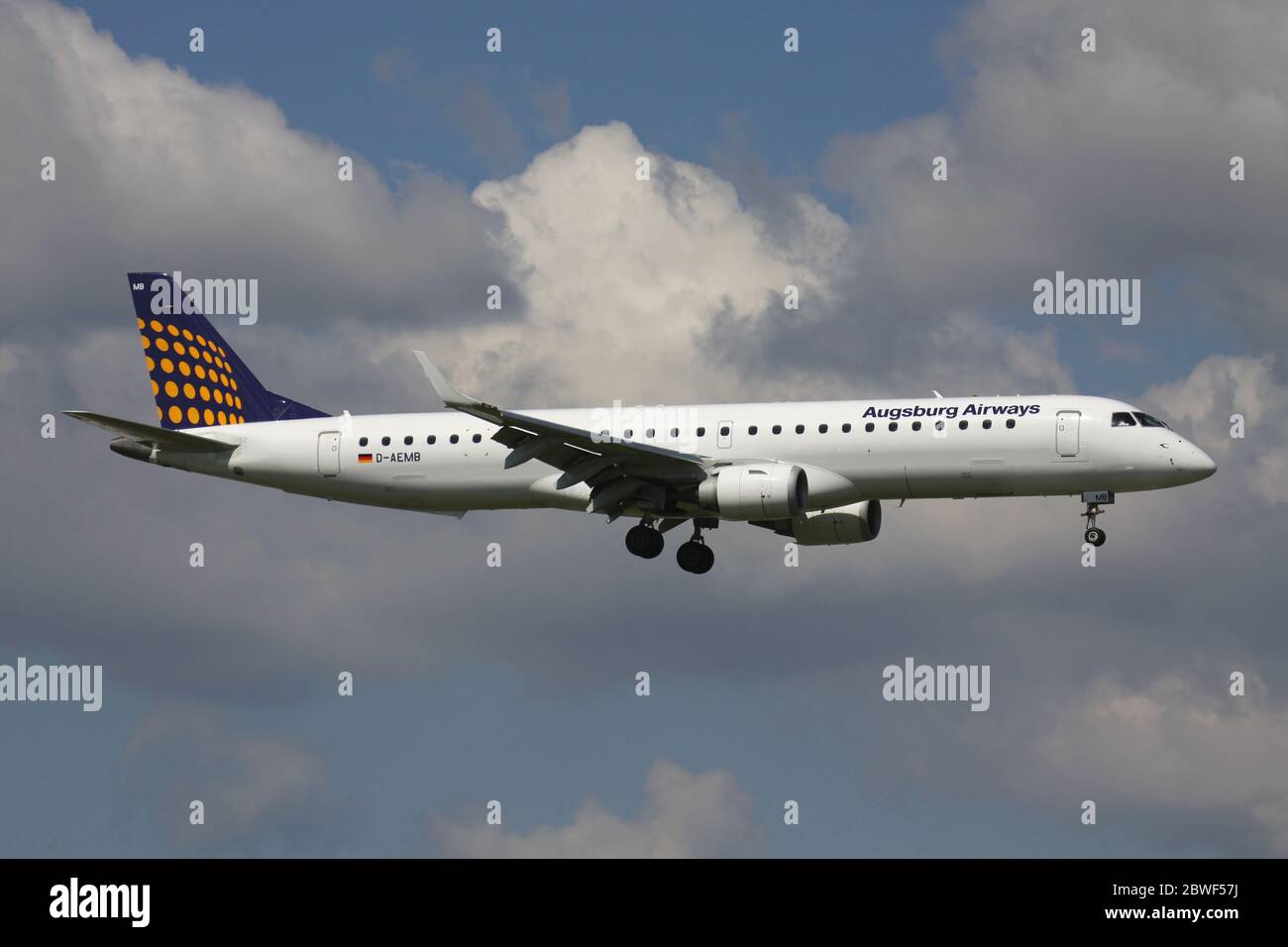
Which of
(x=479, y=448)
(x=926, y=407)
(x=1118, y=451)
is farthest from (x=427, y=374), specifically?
(x=1118, y=451)

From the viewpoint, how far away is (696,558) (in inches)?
2398

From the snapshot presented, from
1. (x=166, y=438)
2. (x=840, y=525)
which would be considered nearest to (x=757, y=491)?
(x=840, y=525)

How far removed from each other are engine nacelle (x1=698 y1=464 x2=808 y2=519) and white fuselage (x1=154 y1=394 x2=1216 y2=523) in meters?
0.71

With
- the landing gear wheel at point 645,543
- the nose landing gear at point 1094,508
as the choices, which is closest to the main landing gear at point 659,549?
the landing gear wheel at point 645,543

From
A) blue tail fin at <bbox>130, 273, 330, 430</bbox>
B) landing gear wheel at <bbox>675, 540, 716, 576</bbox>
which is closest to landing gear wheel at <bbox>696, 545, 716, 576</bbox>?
landing gear wheel at <bbox>675, 540, 716, 576</bbox>

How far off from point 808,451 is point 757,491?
2.15m

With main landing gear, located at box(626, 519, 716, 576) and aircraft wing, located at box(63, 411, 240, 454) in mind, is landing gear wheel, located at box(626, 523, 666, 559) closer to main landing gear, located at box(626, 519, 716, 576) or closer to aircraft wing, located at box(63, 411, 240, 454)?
main landing gear, located at box(626, 519, 716, 576)

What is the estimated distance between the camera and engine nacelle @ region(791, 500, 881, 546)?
204 ft

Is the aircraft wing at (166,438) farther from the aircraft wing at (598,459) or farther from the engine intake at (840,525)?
the engine intake at (840,525)

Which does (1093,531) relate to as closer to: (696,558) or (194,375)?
(696,558)

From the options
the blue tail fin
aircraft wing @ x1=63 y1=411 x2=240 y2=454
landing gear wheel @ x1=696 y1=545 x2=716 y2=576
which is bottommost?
landing gear wheel @ x1=696 y1=545 x2=716 y2=576

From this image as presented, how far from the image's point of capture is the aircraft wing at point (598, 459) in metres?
56.2

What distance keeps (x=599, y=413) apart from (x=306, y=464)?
29.7ft

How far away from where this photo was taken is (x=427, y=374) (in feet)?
172
